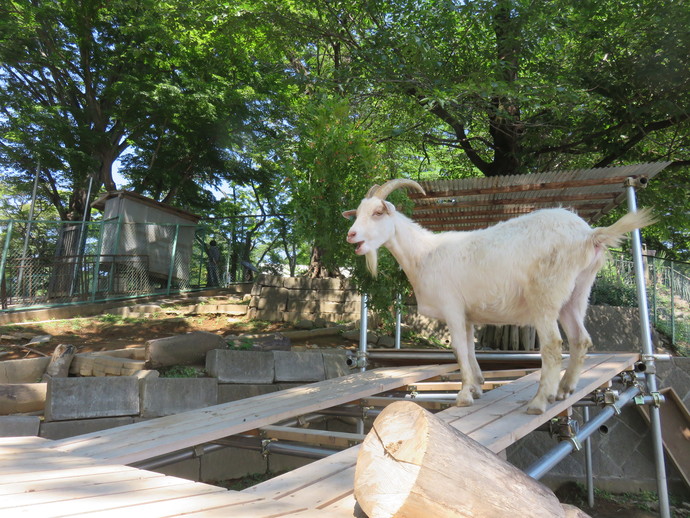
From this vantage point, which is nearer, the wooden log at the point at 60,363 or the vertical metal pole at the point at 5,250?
the wooden log at the point at 60,363

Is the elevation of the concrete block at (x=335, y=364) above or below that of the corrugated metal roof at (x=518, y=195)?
below

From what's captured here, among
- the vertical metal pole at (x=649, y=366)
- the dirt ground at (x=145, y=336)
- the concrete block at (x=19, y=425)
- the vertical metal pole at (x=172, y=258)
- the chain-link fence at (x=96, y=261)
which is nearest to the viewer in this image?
the concrete block at (x=19, y=425)

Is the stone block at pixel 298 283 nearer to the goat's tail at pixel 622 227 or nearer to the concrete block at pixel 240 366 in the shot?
the concrete block at pixel 240 366

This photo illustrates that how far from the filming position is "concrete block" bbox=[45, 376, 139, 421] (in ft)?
15.3

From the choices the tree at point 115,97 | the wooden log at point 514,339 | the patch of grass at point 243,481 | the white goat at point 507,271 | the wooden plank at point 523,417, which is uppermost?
the tree at point 115,97

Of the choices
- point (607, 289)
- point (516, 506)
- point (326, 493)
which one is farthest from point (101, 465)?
point (607, 289)

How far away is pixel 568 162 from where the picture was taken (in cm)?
988

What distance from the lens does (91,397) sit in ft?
15.9

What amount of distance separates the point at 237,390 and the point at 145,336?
10.5 feet

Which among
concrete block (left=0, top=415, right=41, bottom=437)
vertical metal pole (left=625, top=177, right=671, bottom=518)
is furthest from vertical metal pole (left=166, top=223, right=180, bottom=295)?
vertical metal pole (left=625, top=177, right=671, bottom=518)

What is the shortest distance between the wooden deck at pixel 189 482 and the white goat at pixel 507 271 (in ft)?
1.13

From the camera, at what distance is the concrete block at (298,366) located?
6.38 m

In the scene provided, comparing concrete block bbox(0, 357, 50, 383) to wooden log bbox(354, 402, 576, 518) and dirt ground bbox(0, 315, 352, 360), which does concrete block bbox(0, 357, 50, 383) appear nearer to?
dirt ground bbox(0, 315, 352, 360)

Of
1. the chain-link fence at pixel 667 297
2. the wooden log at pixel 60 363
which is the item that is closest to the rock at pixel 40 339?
the wooden log at pixel 60 363
